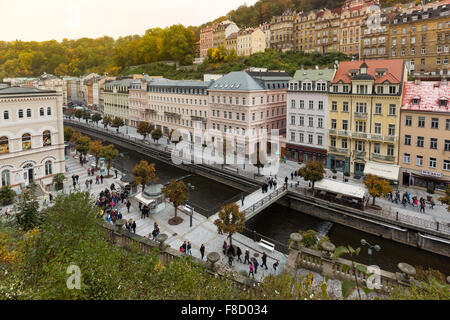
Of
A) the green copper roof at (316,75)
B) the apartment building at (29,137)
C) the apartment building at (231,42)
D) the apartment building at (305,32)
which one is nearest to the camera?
the apartment building at (29,137)

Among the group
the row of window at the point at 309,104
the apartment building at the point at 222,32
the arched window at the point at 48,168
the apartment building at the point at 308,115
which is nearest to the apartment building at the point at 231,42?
the apartment building at the point at 222,32

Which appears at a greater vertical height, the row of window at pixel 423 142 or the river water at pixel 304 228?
the row of window at pixel 423 142

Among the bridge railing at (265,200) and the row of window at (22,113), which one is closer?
the bridge railing at (265,200)

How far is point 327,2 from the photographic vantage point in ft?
382

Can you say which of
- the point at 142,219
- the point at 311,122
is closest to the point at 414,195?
the point at 311,122

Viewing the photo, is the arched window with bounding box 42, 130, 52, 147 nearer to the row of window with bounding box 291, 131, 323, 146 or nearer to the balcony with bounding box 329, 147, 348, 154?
the row of window with bounding box 291, 131, 323, 146

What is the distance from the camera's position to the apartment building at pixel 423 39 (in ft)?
202

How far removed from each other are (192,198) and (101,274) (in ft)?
93.7

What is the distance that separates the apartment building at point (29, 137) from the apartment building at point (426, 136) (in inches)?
1589

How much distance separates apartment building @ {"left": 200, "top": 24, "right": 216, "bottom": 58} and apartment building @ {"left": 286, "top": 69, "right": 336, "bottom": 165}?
8016 centimetres

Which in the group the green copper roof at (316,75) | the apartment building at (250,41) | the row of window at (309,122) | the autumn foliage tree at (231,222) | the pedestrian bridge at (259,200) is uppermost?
the apartment building at (250,41)

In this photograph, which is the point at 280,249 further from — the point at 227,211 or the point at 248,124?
the point at 248,124

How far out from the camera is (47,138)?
3656 cm

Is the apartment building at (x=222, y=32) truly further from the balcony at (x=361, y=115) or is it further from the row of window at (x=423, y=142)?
the row of window at (x=423, y=142)
